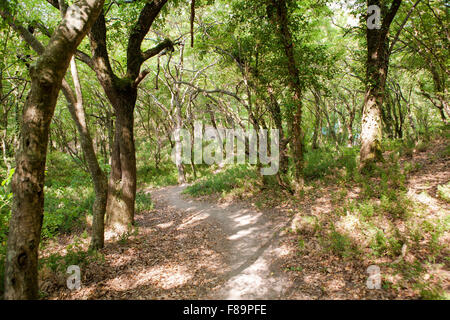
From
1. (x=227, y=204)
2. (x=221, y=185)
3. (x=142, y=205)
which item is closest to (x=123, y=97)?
(x=142, y=205)

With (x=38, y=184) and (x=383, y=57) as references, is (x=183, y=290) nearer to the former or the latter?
(x=38, y=184)

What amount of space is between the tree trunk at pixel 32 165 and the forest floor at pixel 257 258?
1234mm

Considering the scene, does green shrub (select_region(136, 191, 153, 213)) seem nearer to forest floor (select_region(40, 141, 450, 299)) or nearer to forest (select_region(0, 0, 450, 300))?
forest (select_region(0, 0, 450, 300))

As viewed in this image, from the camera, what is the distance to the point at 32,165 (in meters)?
3.01

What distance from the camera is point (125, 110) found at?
7180 mm

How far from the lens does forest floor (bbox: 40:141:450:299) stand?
13.8ft

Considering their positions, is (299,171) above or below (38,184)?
below

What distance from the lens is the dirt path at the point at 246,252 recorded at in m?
4.47

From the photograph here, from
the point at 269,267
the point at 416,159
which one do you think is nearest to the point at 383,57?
the point at 416,159

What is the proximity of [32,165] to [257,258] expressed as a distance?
4982 mm

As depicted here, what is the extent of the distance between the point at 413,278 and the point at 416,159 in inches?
276

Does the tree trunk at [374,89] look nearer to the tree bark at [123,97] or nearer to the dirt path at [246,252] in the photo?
the dirt path at [246,252]

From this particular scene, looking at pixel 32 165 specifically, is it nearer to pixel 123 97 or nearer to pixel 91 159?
pixel 91 159

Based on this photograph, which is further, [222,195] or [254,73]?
[222,195]
